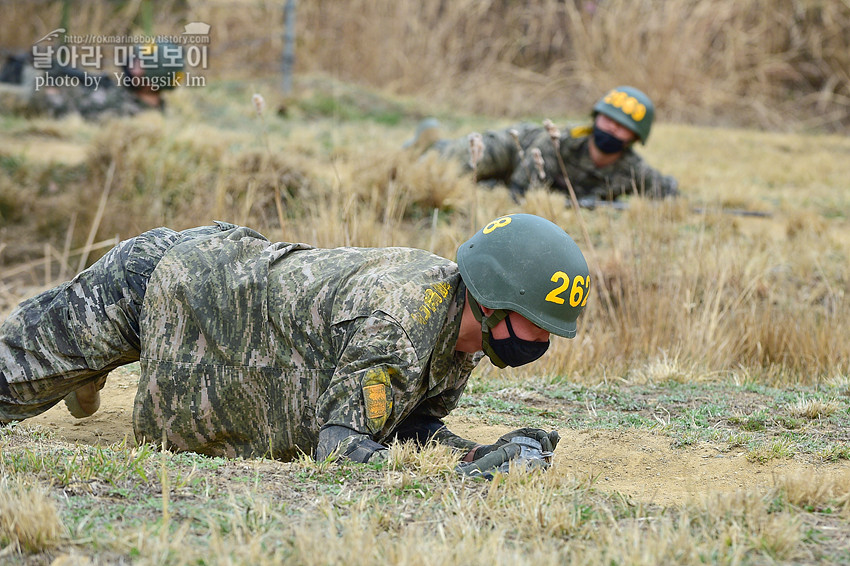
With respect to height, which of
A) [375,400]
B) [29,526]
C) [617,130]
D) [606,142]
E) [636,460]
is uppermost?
[617,130]

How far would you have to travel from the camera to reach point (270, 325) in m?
3.46

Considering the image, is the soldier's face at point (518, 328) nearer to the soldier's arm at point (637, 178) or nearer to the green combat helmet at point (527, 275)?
the green combat helmet at point (527, 275)

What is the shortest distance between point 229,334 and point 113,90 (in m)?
8.05

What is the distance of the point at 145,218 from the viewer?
764 centimetres

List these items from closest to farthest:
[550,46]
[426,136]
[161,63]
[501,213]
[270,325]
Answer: [270,325] < [501,213] < [426,136] < [161,63] < [550,46]

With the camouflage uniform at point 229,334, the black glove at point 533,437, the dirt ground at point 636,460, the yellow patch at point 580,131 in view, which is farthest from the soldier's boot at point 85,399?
the yellow patch at point 580,131

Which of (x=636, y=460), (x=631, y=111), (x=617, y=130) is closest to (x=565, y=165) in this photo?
(x=617, y=130)

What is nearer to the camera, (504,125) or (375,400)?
(375,400)

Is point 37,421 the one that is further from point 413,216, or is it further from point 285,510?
point 413,216

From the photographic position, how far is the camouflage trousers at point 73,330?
3.50 metres

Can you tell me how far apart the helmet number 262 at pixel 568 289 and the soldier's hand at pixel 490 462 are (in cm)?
52

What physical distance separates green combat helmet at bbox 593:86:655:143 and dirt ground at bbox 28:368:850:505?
4753mm

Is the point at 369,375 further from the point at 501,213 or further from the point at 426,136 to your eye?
the point at 426,136

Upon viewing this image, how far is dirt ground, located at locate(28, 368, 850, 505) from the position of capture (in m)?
3.38
